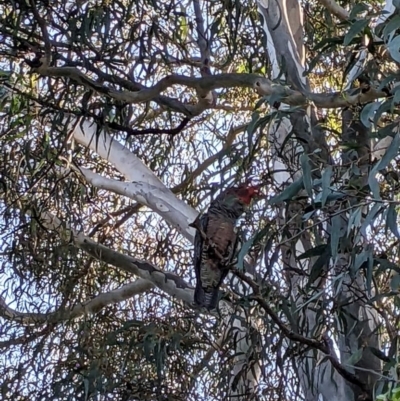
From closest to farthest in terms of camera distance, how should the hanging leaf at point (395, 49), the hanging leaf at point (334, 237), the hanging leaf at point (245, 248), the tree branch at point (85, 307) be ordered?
the hanging leaf at point (395, 49) < the hanging leaf at point (334, 237) < the hanging leaf at point (245, 248) < the tree branch at point (85, 307)

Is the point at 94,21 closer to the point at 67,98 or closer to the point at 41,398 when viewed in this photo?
the point at 67,98

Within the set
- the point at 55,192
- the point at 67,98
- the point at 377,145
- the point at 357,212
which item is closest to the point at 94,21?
the point at 67,98

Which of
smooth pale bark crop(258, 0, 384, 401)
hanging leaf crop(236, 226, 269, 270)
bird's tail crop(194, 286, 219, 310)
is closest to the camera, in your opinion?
hanging leaf crop(236, 226, 269, 270)

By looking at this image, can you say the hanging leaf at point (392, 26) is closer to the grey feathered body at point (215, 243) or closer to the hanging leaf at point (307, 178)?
the hanging leaf at point (307, 178)

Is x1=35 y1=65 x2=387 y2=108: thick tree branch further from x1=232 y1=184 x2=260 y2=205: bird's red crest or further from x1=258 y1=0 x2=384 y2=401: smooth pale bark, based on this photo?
x1=232 y1=184 x2=260 y2=205: bird's red crest

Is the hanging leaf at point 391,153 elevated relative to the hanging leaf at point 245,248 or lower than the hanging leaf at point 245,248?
lower

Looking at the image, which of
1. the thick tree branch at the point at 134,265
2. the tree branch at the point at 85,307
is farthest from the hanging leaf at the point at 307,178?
the tree branch at the point at 85,307

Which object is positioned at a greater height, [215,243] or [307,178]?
[215,243]

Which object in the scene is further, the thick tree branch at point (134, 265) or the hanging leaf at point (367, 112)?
the thick tree branch at point (134, 265)

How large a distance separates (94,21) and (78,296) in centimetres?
140

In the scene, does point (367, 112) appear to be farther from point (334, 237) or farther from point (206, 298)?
point (206, 298)

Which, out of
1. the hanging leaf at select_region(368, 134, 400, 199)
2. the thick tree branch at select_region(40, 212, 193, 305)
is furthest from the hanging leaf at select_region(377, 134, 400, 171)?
the thick tree branch at select_region(40, 212, 193, 305)

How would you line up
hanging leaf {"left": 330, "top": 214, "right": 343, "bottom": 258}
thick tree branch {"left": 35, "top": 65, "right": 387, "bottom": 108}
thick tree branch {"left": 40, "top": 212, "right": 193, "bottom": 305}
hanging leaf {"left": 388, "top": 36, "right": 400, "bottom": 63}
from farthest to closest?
thick tree branch {"left": 40, "top": 212, "right": 193, "bottom": 305} → thick tree branch {"left": 35, "top": 65, "right": 387, "bottom": 108} → hanging leaf {"left": 330, "top": 214, "right": 343, "bottom": 258} → hanging leaf {"left": 388, "top": 36, "right": 400, "bottom": 63}

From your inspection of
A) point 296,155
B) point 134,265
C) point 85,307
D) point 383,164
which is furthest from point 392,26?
point 85,307
